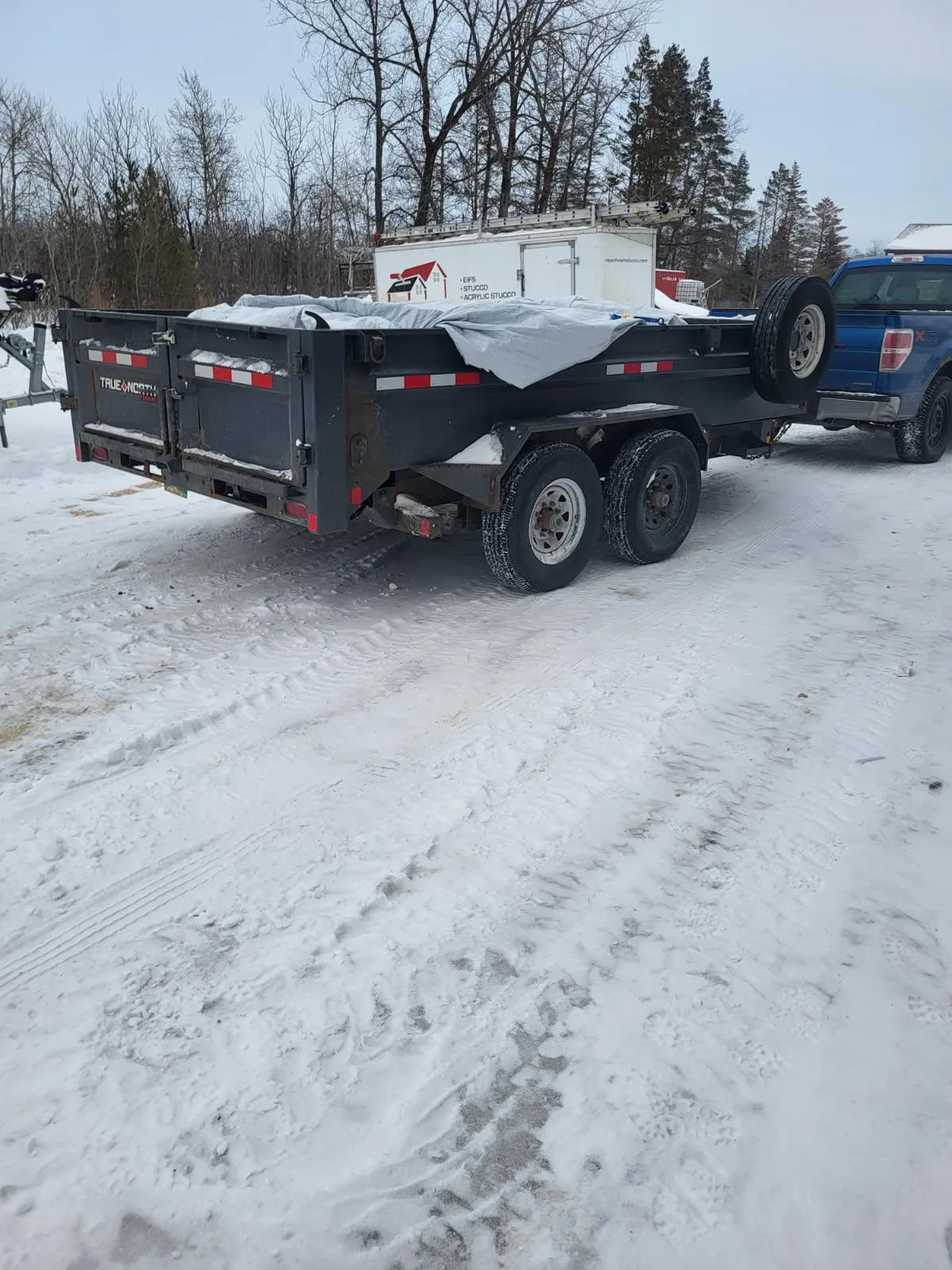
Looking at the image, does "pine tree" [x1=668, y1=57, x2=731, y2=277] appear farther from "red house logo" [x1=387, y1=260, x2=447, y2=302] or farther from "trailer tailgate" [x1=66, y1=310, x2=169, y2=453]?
"trailer tailgate" [x1=66, y1=310, x2=169, y2=453]

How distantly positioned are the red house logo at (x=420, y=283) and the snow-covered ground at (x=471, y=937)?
1155 cm

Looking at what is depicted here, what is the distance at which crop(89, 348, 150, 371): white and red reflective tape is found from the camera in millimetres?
5738

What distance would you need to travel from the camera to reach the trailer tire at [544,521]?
5.72m

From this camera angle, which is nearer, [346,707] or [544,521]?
[346,707]

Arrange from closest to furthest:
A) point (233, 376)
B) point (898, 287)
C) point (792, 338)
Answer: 1. point (233, 376)
2. point (792, 338)
3. point (898, 287)

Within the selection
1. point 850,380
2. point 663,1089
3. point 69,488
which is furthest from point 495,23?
point 663,1089

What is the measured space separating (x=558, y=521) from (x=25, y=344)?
722cm

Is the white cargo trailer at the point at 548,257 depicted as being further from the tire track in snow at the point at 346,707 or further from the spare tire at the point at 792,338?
the tire track in snow at the point at 346,707

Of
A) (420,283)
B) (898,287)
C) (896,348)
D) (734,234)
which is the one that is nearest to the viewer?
(896,348)

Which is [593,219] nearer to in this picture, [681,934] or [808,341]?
[808,341]

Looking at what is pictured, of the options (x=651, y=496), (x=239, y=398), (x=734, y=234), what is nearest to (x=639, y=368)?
(x=651, y=496)

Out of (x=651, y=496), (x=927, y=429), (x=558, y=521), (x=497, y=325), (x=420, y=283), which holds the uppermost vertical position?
(x=420, y=283)

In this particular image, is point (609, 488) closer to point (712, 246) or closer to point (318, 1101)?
point (318, 1101)

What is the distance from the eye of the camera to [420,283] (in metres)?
16.3
